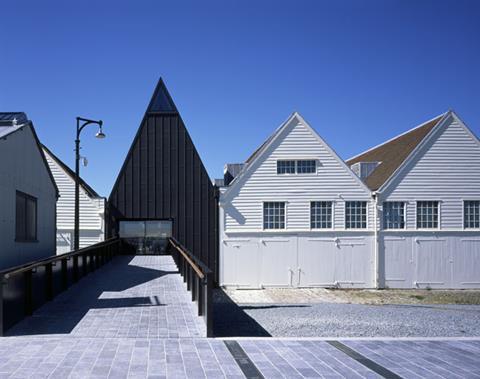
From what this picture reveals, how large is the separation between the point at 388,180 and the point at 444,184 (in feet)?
10.1

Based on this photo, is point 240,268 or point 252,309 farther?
point 240,268

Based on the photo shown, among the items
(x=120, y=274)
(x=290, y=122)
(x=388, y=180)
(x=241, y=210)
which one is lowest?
(x=120, y=274)

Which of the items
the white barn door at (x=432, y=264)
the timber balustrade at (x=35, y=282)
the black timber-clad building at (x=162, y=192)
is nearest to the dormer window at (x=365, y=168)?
the white barn door at (x=432, y=264)

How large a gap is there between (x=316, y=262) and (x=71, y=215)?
13268 mm

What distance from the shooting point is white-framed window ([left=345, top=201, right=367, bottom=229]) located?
2630 centimetres

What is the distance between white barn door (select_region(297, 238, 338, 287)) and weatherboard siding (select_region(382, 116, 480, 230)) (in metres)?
4.29

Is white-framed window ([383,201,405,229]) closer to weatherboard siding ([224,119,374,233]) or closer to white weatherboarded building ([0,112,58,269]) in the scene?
weatherboard siding ([224,119,374,233])

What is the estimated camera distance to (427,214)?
26.6 m

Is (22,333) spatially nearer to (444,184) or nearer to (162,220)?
(162,220)

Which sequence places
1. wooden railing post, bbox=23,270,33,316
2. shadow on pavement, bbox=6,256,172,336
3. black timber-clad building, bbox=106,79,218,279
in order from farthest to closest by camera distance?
black timber-clad building, bbox=106,79,218,279
wooden railing post, bbox=23,270,33,316
shadow on pavement, bbox=6,256,172,336

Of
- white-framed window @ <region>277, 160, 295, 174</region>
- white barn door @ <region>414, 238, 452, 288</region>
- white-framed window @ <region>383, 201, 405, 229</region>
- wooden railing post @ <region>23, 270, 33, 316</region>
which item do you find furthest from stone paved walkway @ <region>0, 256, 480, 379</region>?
white barn door @ <region>414, 238, 452, 288</region>

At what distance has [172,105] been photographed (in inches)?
1139

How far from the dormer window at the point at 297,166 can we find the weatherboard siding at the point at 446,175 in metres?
4.09

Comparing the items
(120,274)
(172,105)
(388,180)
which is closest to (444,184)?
(388,180)
